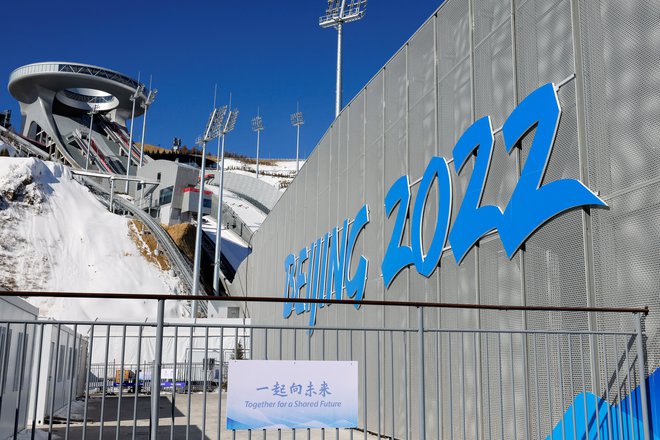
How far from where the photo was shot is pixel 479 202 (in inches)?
407

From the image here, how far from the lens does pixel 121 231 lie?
5831 centimetres

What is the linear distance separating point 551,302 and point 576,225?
1.03 meters

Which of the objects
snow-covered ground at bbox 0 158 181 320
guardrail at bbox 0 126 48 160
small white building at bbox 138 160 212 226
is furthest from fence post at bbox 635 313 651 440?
guardrail at bbox 0 126 48 160

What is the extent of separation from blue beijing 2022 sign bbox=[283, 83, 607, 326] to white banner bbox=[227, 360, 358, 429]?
11.2 feet

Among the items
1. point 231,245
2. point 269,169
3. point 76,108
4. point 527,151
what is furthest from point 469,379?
point 269,169

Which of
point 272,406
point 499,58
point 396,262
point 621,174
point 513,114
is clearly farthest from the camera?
point 396,262

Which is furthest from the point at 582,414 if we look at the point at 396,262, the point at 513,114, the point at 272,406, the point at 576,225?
the point at 396,262

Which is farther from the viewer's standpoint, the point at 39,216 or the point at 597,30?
the point at 39,216

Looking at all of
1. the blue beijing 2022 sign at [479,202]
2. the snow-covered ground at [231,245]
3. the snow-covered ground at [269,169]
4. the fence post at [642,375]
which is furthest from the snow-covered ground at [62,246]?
the snow-covered ground at [269,169]

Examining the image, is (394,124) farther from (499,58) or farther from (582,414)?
(582,414)

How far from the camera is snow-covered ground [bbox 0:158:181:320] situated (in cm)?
5084

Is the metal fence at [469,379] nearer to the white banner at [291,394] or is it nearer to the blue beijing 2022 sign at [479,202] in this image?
the white banner at [291,394]

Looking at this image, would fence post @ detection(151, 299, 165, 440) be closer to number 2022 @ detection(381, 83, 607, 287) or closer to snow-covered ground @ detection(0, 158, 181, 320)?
number 2022 @ detection(381, 83, 607, 287)

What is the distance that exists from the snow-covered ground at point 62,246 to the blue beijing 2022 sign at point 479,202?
35.9 meters
